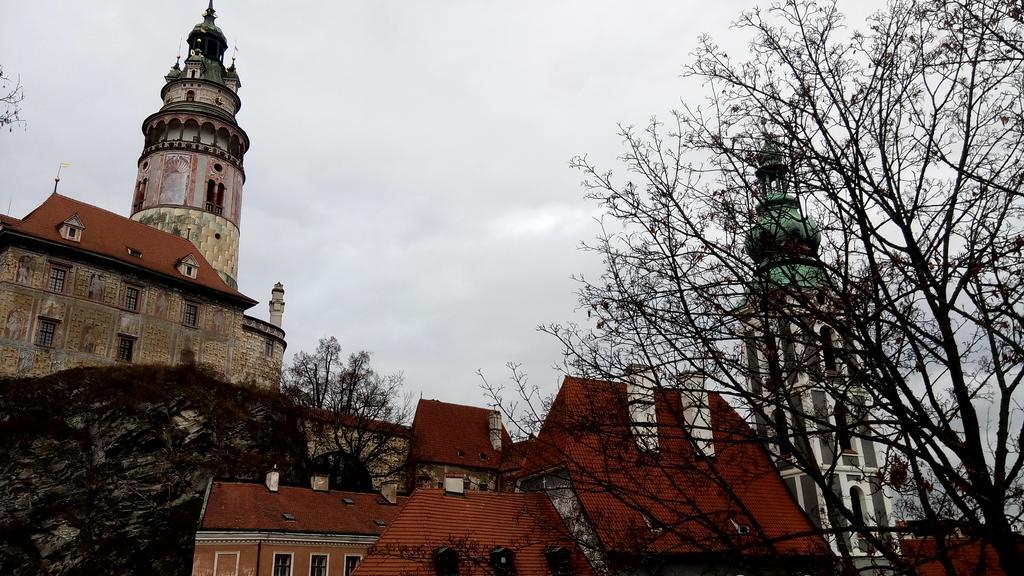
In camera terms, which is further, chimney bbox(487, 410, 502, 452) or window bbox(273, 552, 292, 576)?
chimney bbox(487, 410, 502, 452)

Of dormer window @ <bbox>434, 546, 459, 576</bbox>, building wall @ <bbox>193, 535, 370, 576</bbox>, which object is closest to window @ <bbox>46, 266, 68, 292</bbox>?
building wall @ <bbox>193, 535, 370, 576</bbox>

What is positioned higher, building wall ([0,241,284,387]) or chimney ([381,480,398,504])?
building wall ([0,241,284,387])

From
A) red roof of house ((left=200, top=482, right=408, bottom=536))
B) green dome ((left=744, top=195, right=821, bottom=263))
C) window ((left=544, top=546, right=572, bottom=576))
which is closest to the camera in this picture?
green dome ((left=744, top=195, right=821, bottom=263))

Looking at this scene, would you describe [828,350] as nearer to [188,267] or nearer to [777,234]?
[777,234]

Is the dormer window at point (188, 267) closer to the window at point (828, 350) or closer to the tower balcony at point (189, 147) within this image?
the tower balcony at point (189, 147)

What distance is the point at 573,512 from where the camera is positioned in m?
17.7

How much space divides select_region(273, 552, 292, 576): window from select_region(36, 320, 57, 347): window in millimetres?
14601

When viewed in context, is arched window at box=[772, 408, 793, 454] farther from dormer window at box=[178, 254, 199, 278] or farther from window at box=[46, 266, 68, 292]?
dormer window at box=[178, 254, 199, 278]

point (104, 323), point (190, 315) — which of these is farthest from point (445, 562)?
point (190, 315)

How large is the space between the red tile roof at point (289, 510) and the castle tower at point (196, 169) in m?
18.8

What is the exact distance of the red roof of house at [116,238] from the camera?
31925mm

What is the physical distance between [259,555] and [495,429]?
22.1 m

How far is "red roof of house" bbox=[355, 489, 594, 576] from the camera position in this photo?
1599 cm

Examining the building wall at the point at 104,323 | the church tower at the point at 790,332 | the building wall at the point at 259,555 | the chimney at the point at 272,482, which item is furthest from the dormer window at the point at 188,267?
the church tower at the point at 790,332
